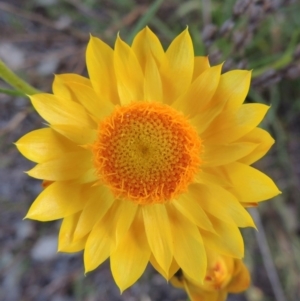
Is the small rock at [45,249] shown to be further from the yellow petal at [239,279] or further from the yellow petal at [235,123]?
the yellow petal at [235,123]

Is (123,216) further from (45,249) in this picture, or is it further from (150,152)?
(45,249)

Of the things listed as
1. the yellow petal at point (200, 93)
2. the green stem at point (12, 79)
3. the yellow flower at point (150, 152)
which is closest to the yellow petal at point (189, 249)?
the yellow flower at point (150, 152)

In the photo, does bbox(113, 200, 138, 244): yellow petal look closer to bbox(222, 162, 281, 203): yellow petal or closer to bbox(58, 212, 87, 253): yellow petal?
bbox(58, 212, 87, 253): yellow petal

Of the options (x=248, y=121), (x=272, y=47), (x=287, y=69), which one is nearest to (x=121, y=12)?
(x=272, y=47)

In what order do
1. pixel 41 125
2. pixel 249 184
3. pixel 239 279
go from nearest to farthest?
pixel 249 184 → pixel 239 279 → pixel 41 125

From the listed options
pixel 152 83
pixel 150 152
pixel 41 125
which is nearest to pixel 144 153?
pixel 150 152
